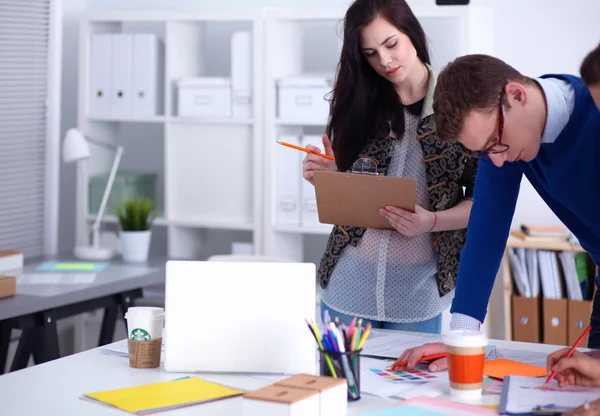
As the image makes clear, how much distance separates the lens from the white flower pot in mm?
3627

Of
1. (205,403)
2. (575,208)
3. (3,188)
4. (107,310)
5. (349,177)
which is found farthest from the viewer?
(3,188)

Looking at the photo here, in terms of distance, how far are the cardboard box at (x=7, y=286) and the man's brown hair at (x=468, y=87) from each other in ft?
5.85

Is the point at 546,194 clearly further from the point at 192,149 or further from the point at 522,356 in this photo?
the point at 192,149

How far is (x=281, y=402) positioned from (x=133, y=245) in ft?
7.86

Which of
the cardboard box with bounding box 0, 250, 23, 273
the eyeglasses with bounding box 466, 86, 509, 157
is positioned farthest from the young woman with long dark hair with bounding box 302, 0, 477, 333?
the cardboard box with bounding box 0, 250, 23, 273

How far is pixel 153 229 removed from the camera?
15.0 feet

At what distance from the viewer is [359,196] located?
2.19m

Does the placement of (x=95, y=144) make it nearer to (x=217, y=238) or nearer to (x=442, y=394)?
(x=217, y=238)

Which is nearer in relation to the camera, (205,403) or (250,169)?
(205,403)

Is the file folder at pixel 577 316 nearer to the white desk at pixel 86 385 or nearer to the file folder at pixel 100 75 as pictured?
the white desk at pixel 86 385

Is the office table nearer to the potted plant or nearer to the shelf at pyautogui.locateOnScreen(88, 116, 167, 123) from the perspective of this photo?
the potted plant

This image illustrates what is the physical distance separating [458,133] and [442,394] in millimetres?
477

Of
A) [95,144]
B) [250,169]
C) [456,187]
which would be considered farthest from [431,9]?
[95,144]

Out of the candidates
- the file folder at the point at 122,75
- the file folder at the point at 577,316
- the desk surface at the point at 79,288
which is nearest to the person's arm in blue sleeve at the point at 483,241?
the desk surface at the point at 79,288
